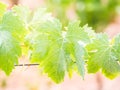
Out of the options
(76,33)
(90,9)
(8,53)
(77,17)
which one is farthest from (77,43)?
(90,9)

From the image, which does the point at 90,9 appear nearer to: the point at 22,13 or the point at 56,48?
the point at 22,13

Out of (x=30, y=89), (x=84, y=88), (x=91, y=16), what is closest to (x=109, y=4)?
(x=91, y=16)

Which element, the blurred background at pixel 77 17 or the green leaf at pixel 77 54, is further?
the blurred background at pixel 77 17

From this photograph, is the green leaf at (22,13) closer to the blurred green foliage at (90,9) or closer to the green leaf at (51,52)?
the green leaf at (51,52)

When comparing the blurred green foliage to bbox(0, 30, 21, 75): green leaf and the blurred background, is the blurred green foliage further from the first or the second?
bbox(0, 30, 21, 75): green leaf

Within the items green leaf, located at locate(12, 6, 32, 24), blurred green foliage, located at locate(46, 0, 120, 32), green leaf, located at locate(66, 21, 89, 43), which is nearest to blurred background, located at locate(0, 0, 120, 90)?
blurred green foliage, located at locate(46, 0, 120, 32)

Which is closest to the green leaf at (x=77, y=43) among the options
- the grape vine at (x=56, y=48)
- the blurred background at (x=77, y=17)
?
the grape vine at (x=56, y=48)
